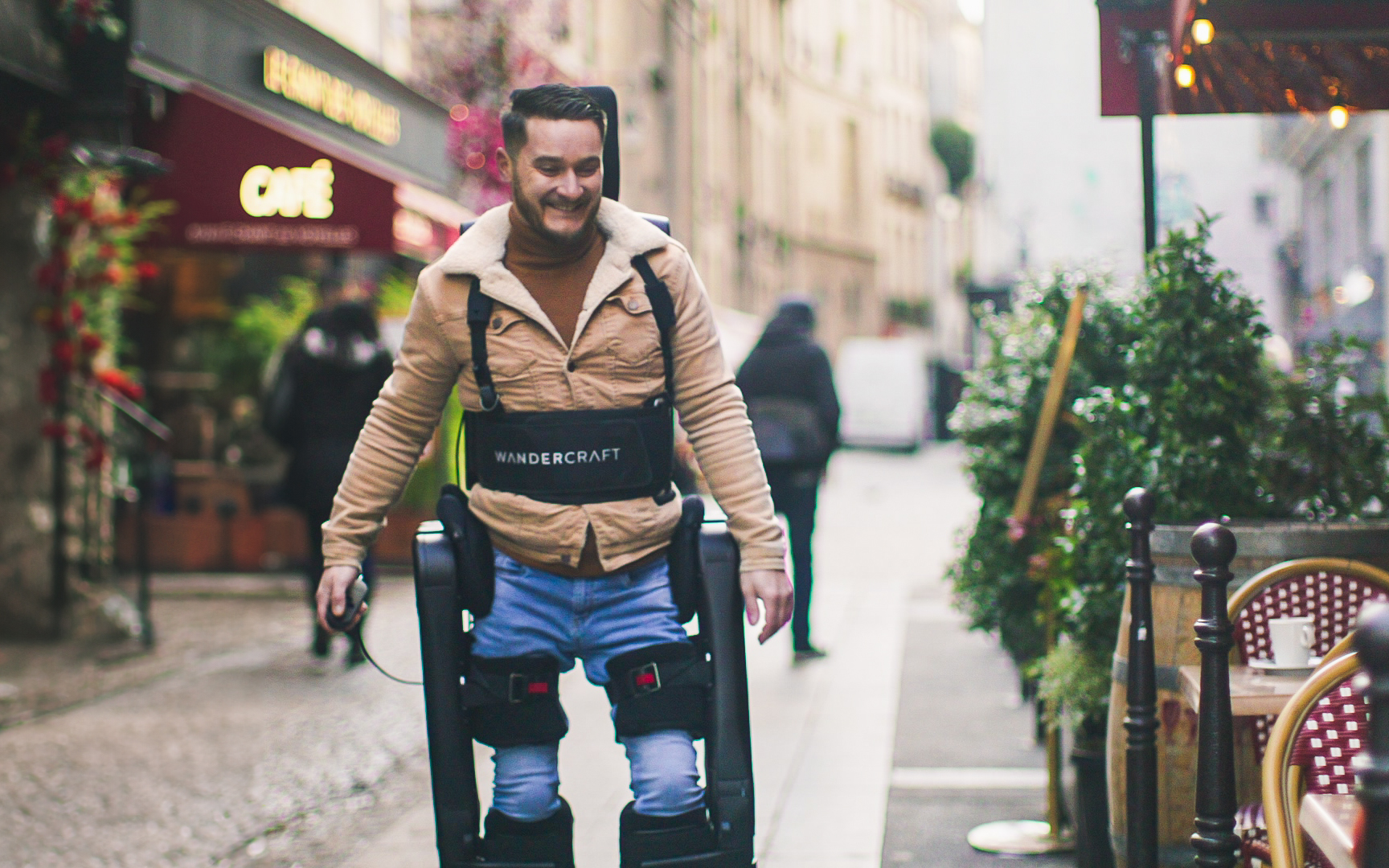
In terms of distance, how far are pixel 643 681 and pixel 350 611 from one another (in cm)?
59

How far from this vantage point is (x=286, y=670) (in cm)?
788

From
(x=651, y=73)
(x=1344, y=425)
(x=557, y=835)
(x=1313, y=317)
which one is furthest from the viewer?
(x=651, y=73)

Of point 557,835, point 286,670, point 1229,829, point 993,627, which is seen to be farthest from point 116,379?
point 1229,829

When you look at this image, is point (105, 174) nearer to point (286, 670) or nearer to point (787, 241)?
point (286, 670)

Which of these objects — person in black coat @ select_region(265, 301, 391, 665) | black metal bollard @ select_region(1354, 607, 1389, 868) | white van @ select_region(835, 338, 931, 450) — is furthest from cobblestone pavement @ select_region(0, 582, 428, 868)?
white van @ select_region(835, 338, 931, 450)

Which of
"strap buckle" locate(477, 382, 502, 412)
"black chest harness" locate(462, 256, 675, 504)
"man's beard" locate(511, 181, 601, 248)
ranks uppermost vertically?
"man's beard" locate(511, 181, 601, 248)

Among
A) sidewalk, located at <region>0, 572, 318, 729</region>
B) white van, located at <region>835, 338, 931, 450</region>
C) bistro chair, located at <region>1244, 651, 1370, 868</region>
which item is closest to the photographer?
bistro chair, located at <region>1244, 651, 1370, 868</region>

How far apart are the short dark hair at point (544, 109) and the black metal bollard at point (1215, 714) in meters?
1.39

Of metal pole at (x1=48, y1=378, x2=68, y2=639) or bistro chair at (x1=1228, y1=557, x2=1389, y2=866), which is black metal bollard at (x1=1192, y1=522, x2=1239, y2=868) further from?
metal pole at (x1=48, y1=378, x2=68, y2=639)

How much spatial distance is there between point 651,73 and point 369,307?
1807 cm

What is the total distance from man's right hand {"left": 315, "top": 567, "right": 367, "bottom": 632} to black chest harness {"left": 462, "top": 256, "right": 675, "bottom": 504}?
1.11ft

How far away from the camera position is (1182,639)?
3.43 meters

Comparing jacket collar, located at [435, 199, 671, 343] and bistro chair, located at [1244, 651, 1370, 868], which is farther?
jacket collar, located at [435, 199, 671, 343]

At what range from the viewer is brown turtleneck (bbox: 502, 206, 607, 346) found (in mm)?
3168
